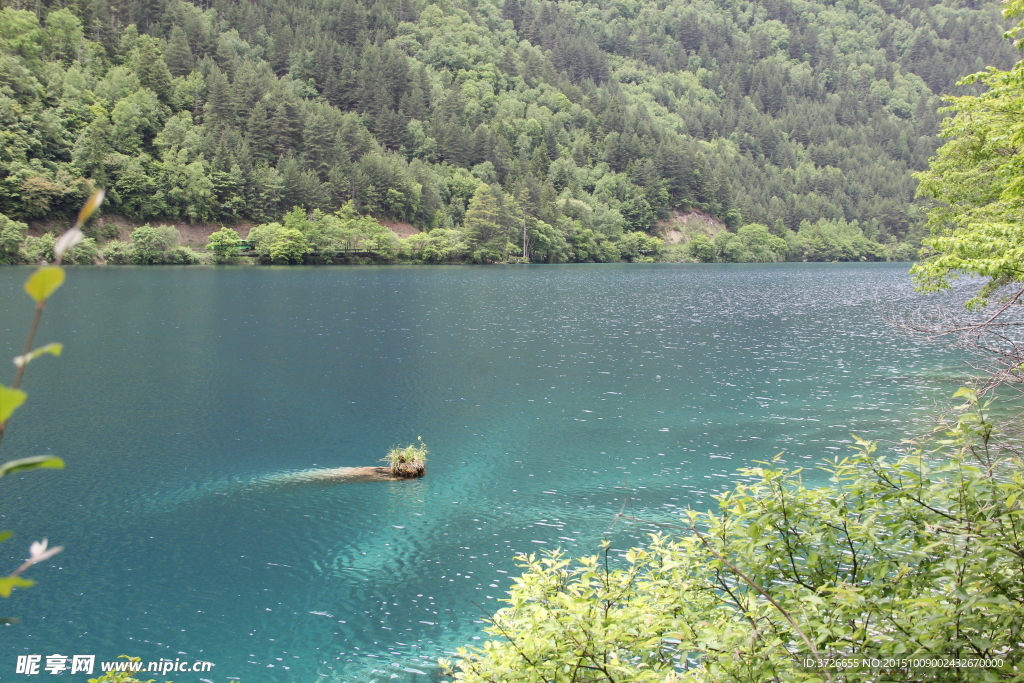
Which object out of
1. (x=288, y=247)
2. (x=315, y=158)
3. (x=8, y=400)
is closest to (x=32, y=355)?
(x=8, y=400)

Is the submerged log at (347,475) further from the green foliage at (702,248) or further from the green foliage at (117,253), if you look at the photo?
the green foliage at (702,248)

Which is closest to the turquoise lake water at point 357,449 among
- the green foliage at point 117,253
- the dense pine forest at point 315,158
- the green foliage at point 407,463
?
the green foliage at point 407,463

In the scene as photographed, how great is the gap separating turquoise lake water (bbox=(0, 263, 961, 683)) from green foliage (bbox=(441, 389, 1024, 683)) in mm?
6609

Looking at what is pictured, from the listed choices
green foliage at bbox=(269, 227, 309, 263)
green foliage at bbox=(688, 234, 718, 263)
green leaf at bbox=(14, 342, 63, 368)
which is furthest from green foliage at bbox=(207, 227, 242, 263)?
green leaf at bbox=(14, 342, 63, 368)

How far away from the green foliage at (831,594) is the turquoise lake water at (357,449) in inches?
260

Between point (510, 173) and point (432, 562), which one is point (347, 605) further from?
point (510, 173)

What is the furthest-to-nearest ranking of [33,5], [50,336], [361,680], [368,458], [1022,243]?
[33,5], [50,336], [368,458], [1022,243], [361,680]

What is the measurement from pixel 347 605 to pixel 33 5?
180 metres

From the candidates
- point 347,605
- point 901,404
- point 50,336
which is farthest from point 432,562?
point 50,336

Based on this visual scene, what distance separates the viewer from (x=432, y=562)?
17234 millimetres

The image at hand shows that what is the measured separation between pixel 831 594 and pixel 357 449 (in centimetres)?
2062

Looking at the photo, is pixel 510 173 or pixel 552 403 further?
pixel 510 173

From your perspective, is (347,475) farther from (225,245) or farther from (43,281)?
(225,245)

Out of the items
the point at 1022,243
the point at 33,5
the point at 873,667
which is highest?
the point at 33,5
